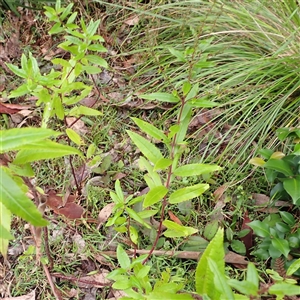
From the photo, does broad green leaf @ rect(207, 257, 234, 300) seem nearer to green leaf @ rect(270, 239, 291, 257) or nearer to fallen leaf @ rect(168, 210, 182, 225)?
green leaf @ rect(270, 239, 291, 257)

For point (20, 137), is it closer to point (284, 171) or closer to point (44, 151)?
point (44, 151)

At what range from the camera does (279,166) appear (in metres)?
1.61

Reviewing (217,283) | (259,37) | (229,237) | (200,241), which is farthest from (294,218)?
(259,37)

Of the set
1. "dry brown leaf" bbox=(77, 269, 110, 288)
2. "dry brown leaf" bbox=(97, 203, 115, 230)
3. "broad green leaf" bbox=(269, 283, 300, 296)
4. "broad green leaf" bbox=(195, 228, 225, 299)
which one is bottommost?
"dry brown leaf" bbox=(77, 269, 110, 288)

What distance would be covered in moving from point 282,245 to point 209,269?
1.78 ft

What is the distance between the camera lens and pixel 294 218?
1689 millimetres

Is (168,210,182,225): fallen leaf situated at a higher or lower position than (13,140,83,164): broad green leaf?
lower

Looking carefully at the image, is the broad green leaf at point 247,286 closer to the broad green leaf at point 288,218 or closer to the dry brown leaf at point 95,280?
the broad green leaf at point 288,218

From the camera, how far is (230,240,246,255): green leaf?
168cm

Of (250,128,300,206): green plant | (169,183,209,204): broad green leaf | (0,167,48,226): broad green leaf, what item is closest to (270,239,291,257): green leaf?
(250,128,300,206): green plant

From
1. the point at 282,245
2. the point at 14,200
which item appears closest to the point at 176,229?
the point at 282,245

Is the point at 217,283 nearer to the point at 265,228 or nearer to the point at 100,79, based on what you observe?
the point at 265,228

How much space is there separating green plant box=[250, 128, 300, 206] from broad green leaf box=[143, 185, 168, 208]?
513 millimetres

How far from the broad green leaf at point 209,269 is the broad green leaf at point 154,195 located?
272 millimetres
